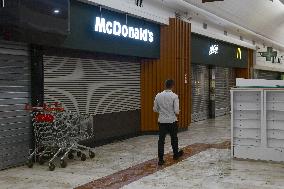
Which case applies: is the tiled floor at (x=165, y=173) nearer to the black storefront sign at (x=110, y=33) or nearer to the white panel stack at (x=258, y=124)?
the white panel stack at (x=258, y=124)

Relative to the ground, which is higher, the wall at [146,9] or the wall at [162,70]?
the wall at [146,9]

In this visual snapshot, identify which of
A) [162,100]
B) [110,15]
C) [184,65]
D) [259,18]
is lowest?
[162,100]

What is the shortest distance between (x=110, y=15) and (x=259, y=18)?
11675 millimetres

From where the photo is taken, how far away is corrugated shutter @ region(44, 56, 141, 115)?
8.80m

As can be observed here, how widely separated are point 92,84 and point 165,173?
151 inches

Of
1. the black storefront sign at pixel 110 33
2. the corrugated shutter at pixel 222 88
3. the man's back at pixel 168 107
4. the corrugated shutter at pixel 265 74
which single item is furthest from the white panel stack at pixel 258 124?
the corrugated shutter at pixel 265 74

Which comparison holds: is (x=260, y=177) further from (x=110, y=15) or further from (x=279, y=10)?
(x=279, y=10)

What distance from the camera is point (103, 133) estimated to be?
33.8 ft

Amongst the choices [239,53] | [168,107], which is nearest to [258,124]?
[168,107]

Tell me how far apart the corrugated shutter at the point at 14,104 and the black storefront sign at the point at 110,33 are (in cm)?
110

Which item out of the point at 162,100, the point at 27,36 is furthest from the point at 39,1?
the point at 162,100

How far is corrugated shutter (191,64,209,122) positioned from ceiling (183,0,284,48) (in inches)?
89.2

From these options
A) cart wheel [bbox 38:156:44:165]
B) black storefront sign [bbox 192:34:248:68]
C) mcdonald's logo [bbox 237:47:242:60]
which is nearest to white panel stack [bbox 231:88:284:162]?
cart wheel [bbox 38:156:44:165]

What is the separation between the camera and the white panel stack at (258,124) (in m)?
7.69
